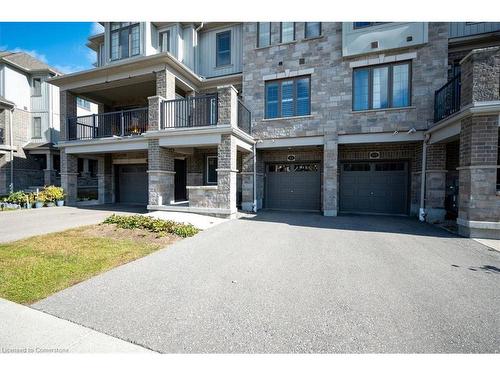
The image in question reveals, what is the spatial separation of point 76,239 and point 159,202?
4227mm

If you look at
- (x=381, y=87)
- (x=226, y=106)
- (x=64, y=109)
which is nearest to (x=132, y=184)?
(x=64, y=109)

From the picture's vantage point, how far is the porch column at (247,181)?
1162cm

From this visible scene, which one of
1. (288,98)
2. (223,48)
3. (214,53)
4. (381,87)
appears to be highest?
(223,48)

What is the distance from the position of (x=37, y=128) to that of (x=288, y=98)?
21.0 meters

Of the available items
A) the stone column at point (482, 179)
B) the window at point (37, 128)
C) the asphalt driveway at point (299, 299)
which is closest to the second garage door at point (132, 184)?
the asphalt driveway at point (299, 299)

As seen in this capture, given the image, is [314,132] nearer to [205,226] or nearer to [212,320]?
[205,226]

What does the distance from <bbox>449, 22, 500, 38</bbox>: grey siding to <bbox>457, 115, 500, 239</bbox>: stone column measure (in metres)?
6.01

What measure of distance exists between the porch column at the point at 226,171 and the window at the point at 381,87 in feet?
19.3

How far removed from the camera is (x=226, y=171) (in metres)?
9.20

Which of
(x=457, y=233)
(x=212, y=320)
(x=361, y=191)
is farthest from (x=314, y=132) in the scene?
(x=212, y=320)

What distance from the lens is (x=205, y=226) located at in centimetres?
805

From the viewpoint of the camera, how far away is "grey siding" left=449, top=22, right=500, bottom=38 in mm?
9641

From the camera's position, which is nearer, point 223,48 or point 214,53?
point 223,48

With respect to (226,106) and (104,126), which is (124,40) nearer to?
(104,126)
